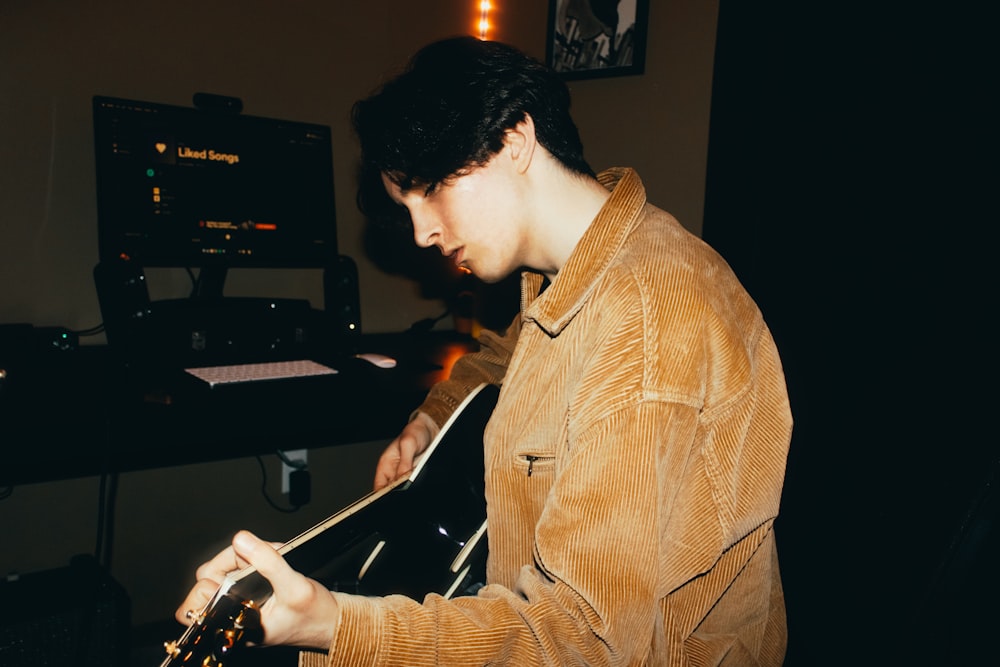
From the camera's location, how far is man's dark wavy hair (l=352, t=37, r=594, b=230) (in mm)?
992

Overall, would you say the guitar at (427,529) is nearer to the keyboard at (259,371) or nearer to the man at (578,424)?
the man at (578,424)

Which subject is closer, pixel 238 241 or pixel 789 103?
pixel 789 103

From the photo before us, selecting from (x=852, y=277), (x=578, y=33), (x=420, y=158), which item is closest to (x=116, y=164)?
(x=420, y=158)

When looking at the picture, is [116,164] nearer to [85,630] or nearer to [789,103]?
[85,630]

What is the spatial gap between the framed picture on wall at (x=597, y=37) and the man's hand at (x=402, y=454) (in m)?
1.07

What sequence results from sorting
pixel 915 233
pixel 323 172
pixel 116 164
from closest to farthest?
pixel 915 233 → pixel 116 164 → pixel 323 172

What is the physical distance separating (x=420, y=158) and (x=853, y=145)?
0.99 metres

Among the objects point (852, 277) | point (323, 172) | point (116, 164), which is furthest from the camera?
point (323, 172)

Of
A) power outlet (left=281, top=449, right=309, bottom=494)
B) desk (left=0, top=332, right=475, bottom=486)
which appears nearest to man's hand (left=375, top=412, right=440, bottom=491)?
desk (left=0, top=332, right=475, bottom=486)

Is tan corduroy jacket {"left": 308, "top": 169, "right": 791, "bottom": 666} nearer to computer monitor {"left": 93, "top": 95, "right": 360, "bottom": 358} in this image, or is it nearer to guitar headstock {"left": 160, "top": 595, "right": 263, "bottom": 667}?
guitar headstock {"left": 160, "top": 595, "right": 263, "bottom": 667}

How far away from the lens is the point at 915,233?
145 centimetres

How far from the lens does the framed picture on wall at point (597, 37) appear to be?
1.87 meters

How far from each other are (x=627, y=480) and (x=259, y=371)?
1.04m

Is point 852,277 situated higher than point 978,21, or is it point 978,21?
point 978,21
